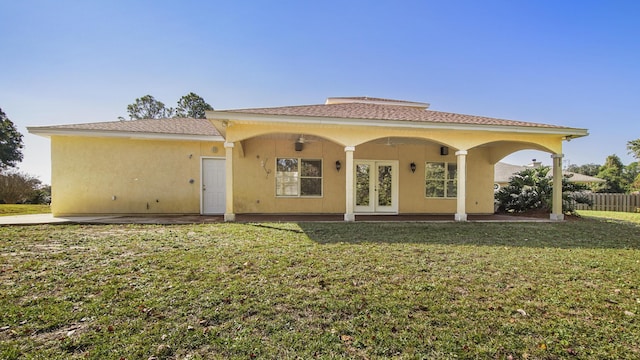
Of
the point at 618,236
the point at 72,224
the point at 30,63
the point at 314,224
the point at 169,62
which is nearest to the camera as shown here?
the point at 618,236

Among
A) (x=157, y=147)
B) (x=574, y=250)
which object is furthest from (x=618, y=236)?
(x=157, y=147)

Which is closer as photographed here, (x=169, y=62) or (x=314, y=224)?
(x=314, y=224)

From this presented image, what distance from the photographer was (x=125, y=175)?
31.9 ft

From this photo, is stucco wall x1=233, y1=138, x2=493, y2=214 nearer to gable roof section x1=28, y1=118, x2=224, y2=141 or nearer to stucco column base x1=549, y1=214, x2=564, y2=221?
gable roof section x1=28, y1=118, x2=224, y2=141

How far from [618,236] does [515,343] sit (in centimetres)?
716

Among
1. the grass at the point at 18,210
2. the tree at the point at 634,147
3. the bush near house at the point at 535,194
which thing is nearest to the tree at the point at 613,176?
the tree at the point at 634,147

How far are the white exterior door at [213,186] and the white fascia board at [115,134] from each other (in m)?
0.89

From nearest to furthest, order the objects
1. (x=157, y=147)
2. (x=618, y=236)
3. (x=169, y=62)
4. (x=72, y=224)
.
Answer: (x=618, y=236) < (x=72, y=224) < (x=157, y=147) < (x=169, y=62)

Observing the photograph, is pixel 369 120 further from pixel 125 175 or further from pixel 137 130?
pixel 125 175

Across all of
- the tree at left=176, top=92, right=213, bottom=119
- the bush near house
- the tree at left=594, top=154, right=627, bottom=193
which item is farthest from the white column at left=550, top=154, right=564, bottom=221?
the tree at left=176, top=92, right=213, bottom=119

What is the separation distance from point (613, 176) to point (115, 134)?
44748 millimetres

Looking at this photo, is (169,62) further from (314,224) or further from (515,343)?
(515,343)

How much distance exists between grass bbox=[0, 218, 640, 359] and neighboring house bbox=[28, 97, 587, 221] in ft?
12.7

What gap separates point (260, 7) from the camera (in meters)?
10.3
